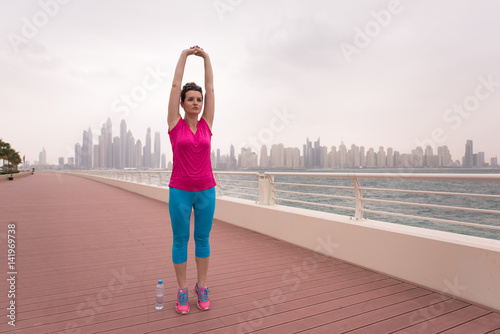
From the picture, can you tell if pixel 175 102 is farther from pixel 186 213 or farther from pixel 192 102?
pixel 186 213

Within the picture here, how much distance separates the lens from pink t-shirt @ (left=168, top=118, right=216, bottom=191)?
213 cm

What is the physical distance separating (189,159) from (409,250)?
236 centimetres

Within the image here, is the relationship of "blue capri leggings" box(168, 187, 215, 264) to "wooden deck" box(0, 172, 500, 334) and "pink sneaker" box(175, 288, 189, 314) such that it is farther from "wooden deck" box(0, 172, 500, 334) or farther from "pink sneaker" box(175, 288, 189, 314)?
"wooden deck" box(0, 172, 500, 334)

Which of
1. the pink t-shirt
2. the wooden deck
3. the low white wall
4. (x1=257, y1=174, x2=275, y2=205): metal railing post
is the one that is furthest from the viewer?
(x1=257, y1=174, x2=275, y2=205): metal railing post

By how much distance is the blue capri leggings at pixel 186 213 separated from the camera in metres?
2.13

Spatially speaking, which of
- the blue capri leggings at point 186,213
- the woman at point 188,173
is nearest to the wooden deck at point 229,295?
the woman at point 188,173

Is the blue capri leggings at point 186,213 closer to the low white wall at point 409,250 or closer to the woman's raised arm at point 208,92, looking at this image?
the woman's raised arm at point 208,92

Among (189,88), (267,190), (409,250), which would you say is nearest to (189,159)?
(189,88)

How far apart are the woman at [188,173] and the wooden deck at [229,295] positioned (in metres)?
0.36

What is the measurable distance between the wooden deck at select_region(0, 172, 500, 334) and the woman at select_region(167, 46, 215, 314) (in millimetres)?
362

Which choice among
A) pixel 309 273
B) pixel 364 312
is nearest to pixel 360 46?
pixel 309 273

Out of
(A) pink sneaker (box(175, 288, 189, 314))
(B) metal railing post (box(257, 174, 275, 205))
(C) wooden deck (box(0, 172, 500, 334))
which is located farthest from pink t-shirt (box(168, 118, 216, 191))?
(B) metal railing post (box(257, 174, 275, 205))

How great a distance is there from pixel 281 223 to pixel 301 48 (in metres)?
7.63

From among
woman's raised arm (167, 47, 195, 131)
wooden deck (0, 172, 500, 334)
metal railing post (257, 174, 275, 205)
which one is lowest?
wooden deck (0, 172, 500, 334)
